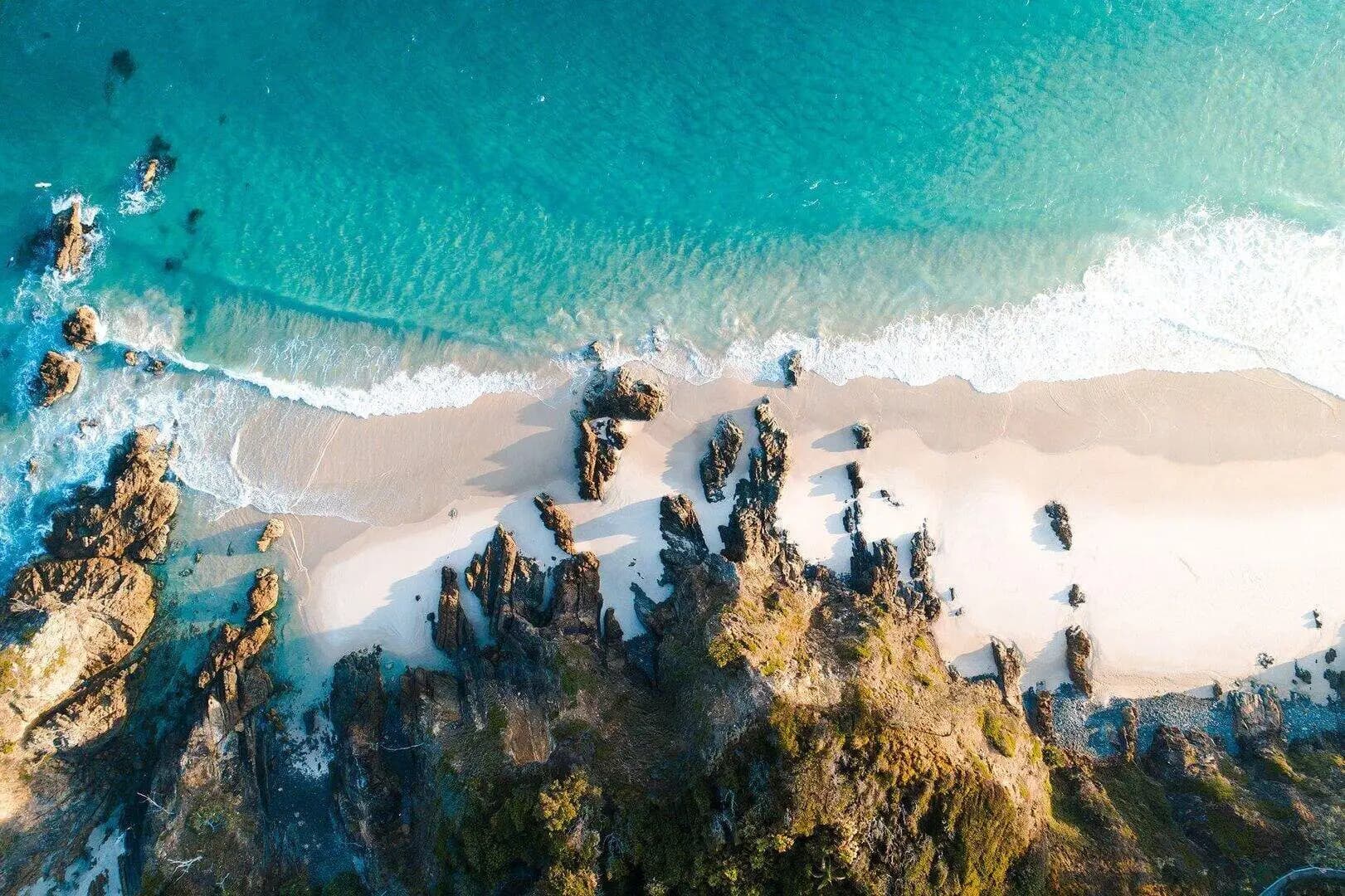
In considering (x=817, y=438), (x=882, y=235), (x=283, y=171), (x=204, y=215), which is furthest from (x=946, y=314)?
(x=204, y=215)

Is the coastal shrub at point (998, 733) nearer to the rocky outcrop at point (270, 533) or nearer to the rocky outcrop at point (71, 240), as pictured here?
the rocky outcrop at point (270, 533)

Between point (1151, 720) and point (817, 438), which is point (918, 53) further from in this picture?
point (1151, 720)

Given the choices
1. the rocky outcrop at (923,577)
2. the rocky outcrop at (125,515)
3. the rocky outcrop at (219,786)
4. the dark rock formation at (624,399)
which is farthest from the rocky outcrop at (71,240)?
the rocky outcrop at (923,577)

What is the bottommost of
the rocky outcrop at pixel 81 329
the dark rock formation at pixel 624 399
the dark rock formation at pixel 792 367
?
the dark rock formation at pixel 624 399

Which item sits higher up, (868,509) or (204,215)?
(204,215)

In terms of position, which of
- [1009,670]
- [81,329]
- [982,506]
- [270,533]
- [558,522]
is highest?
[81,329]

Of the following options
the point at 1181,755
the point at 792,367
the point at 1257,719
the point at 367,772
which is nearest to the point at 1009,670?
the point at 1181,755

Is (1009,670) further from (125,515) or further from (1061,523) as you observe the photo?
(125,515)
